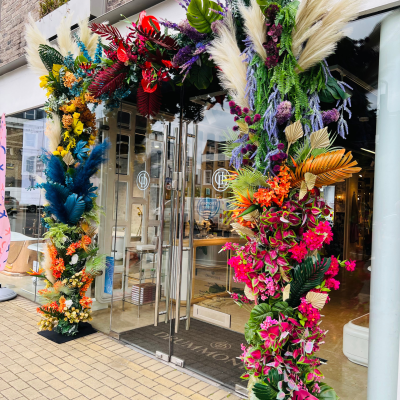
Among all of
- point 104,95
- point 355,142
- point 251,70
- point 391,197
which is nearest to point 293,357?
point 391,197

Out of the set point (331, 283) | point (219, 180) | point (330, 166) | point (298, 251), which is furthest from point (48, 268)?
point (330, 166)

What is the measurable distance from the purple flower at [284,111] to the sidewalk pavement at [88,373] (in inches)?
84.2

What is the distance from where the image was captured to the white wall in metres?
5.65

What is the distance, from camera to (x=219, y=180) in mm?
3164

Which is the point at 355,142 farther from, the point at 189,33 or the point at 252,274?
the point at 189,33

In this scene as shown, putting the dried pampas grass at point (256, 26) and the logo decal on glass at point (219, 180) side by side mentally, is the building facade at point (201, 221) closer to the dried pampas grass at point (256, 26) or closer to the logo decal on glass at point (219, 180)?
the logo decal on glass at point (219, 180)

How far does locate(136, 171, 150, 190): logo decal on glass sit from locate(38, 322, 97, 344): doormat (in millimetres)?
1736

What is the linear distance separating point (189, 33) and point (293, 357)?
2204 millimetres

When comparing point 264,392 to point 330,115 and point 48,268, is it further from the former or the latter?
point 48,268

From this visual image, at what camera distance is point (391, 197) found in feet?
7.22

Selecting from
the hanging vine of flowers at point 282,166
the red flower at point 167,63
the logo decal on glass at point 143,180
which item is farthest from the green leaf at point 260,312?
the logo decal on glass at point 143,180

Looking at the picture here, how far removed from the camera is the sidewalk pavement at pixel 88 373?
2807 mm

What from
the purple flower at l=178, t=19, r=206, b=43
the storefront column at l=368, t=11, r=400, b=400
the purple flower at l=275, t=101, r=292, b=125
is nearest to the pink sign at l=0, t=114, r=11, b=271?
the purple flower at l=178, t=19, r=206, b=43

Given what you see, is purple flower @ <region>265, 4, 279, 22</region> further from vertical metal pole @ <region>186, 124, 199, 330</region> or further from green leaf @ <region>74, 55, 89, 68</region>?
green leaf @ <region>74, 55, 89, 68</region>
